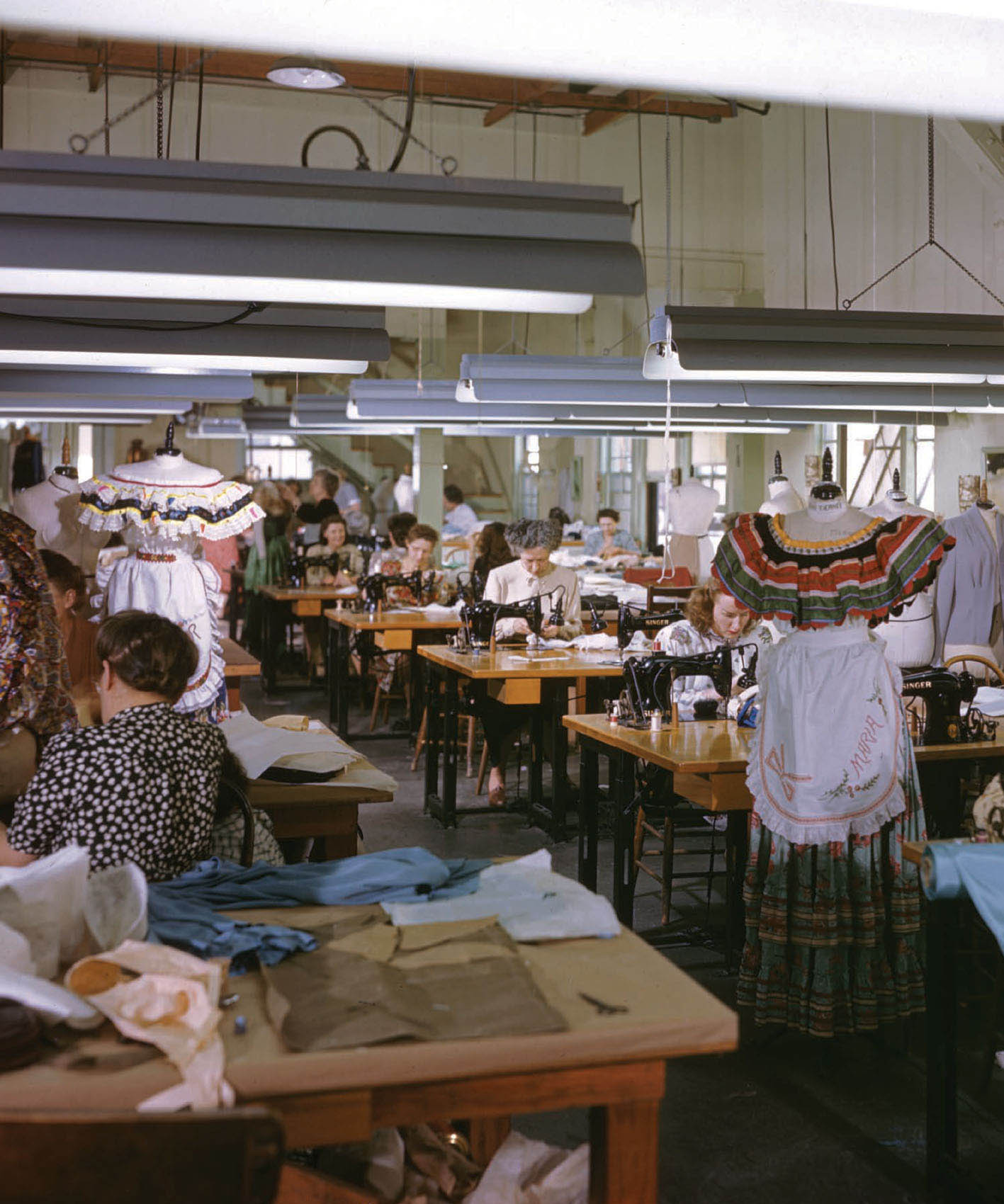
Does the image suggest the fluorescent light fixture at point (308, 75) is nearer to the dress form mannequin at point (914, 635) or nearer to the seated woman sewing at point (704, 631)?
the seated woman sewing at point (704, 631)

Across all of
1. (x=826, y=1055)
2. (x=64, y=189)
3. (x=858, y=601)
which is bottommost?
(x=826, y=1055)

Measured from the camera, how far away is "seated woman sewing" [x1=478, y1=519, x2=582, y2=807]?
21.6 feet

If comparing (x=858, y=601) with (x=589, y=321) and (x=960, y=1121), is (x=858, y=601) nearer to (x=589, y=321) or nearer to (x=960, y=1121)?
(x=960, y=1121)

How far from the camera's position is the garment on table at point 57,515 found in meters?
6.20

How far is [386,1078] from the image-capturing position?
1644mm

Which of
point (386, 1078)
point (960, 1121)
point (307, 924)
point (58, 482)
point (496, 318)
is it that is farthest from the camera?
point (496, 318)

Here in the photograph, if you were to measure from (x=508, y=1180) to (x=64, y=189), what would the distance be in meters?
2.11

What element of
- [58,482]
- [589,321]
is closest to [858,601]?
[58,482]

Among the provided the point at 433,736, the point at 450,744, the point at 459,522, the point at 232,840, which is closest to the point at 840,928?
the point at 232,840

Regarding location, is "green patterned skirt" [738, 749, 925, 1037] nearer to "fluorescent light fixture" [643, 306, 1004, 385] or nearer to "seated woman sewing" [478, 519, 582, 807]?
"fluorescent light fixture" [643, 306, 1004, 385]

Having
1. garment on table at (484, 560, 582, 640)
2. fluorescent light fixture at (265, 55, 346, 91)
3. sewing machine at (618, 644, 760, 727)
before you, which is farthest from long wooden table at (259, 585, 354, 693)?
fluorescent light fixture at (265, 55, 346, 91)

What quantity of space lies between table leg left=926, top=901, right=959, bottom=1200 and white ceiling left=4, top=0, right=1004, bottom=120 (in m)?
1.71

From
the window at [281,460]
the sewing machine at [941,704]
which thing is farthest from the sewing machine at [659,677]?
the window at [281,460]

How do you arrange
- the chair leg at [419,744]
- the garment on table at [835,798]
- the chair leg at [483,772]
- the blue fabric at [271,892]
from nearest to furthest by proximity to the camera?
the blue fabric at [271,892] < the garment on table at [835,798] < the chair leg at [483,772] < the chair leg at [419,744]
